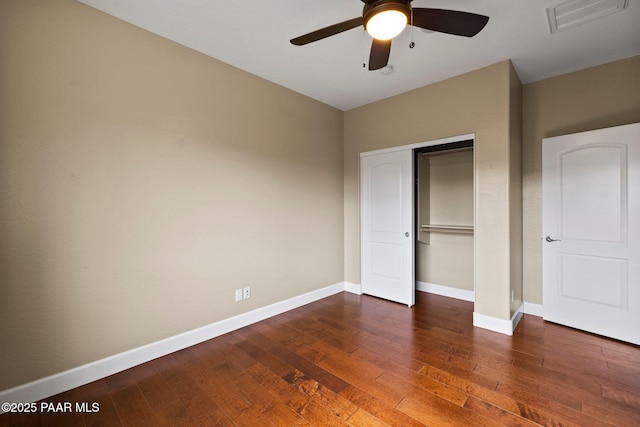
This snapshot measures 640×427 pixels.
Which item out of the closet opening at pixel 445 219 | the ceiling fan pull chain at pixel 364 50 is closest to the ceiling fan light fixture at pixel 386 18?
the ceiling fan pull chain at pixel 364 50

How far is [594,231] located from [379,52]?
2.85m

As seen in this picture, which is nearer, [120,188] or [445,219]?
[120,188]

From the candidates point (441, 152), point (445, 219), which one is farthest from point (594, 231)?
point (441, 152)

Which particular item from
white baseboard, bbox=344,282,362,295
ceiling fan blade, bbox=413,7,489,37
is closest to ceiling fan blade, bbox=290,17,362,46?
ceiling fan blade, bbox=413,7,489,37

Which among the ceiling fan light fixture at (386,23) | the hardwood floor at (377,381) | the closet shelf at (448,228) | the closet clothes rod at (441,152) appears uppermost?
the ceiling fan light fixture at (386,23)

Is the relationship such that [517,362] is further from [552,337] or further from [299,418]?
[299,418]

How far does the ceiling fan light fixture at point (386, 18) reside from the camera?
1.58 meters

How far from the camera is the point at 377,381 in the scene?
2.11 m

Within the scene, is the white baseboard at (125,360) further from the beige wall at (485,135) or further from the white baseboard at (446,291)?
the beige wall at (485,135)

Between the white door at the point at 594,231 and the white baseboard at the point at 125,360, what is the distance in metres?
3.16

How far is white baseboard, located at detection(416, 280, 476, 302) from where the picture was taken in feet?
12.7

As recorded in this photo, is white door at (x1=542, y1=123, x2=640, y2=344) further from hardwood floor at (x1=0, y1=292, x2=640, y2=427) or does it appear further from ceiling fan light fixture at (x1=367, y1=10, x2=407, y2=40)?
ceiling fan light fixture at (x1=367, y1=10, x2=407, y2=40)

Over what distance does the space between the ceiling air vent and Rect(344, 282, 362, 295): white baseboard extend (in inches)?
139

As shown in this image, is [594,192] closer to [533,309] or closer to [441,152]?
[533,309]
